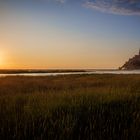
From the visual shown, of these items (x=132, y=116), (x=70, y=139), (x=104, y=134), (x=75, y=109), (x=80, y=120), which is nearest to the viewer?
(x=70, y=139)

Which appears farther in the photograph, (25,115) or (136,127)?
(25,115)

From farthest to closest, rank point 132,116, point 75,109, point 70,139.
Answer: point 75,109
point 132,116
point 70,139

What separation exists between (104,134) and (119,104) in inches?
113

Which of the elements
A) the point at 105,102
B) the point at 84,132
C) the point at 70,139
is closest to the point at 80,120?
the point at 84,132

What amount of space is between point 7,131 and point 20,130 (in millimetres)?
238

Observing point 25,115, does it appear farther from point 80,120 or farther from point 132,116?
point 132,116

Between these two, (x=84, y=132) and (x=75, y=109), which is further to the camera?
(x=75, y=109)

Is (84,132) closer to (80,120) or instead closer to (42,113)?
(80,120)

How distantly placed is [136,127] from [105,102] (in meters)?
2.59

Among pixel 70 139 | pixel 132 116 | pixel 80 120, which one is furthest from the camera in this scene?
pixel 132 116

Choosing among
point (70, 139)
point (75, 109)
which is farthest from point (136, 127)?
point (75, 109)

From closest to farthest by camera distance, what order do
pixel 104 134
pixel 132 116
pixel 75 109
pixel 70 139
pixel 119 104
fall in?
pixel 70 139 → pixel 104 134 → pixel 132 116 → pixel 75 109 → pixel 119 104

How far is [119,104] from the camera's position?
7.48 m

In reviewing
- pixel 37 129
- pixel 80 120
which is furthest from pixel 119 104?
pixel 37 129
